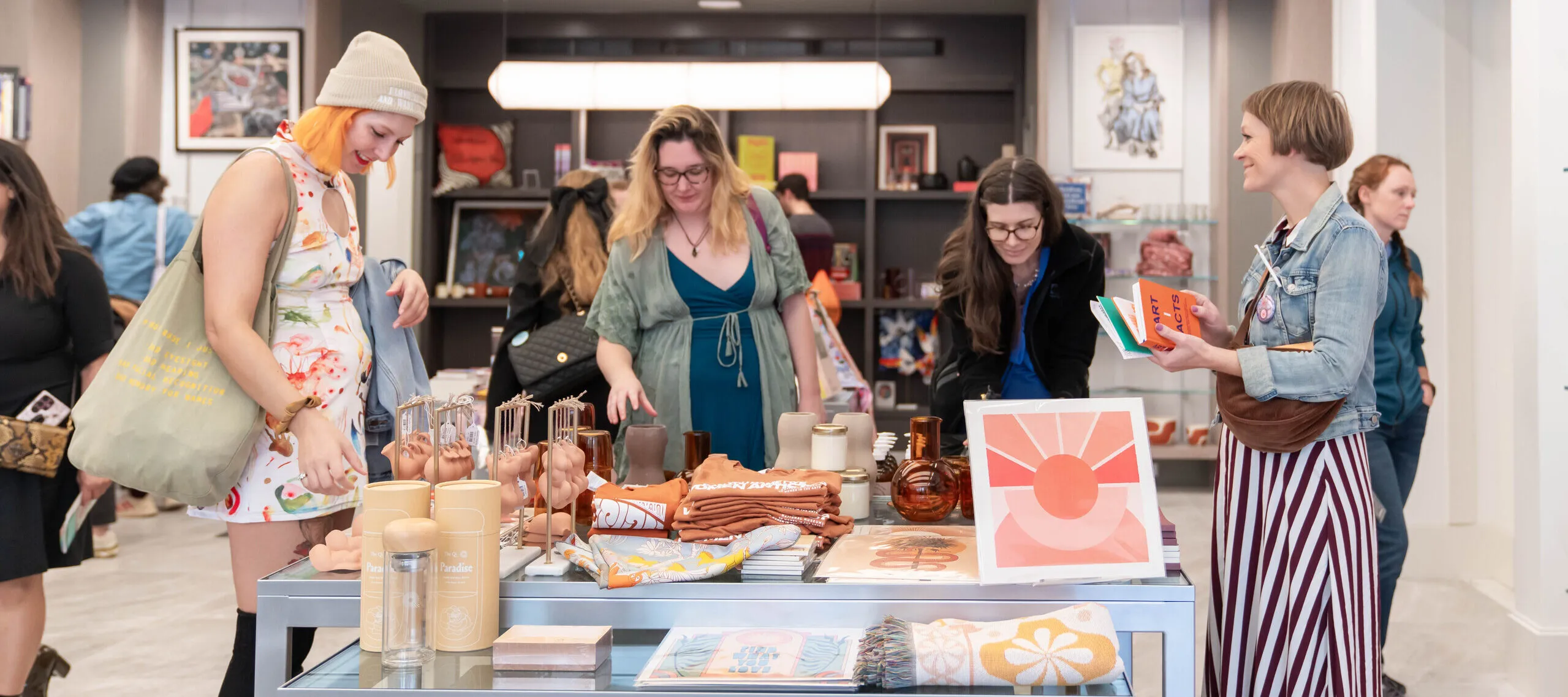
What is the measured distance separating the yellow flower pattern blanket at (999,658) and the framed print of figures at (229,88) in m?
5.76

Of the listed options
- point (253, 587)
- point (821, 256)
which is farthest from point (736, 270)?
point (821, 256)

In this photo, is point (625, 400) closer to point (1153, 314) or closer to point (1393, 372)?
point (1153, 314)

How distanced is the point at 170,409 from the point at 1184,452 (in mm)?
5415

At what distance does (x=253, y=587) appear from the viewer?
1890mm

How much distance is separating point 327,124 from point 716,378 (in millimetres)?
1088

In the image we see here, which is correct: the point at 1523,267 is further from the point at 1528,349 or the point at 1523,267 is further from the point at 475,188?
the point at 475,188

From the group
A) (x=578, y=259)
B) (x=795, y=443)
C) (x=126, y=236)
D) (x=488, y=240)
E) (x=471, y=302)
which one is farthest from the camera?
(x=488, y=240)

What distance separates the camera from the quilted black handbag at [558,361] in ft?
10.7

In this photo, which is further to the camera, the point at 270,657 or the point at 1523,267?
the point at 1523,267

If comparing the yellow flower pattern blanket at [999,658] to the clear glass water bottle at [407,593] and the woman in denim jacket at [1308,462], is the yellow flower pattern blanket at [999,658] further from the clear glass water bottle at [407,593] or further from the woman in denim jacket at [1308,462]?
the woman in denim jacket at [1308,462]

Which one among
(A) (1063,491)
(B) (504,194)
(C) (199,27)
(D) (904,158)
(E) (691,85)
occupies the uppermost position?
(C) (199,27)

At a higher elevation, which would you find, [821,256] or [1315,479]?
[821,256]

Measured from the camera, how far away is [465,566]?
138 cm

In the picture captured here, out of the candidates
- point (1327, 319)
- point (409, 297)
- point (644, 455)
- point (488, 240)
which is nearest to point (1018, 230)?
point (1327, 319)
